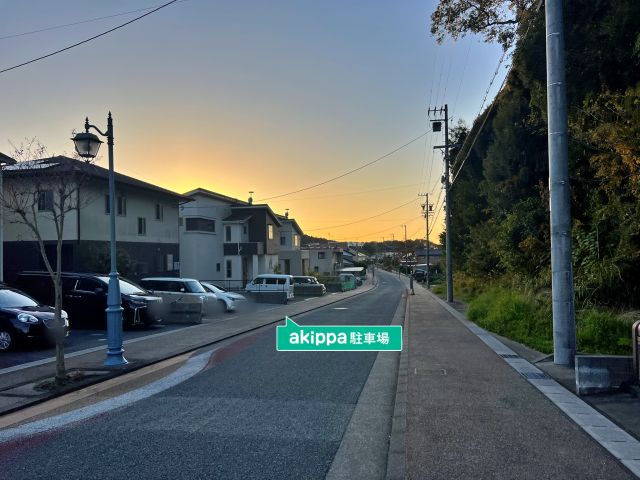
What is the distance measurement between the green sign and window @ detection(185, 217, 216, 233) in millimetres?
24624

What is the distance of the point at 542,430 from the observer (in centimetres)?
545

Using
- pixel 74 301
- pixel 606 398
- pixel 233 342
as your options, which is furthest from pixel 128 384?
pixel 74 301

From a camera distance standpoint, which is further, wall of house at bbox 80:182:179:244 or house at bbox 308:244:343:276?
house at bbox 308:244:343:276

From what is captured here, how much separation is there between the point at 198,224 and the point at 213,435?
112 feet

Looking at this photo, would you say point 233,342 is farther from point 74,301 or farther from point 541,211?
point 541,211

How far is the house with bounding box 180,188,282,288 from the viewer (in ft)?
125

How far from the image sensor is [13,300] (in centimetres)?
1183

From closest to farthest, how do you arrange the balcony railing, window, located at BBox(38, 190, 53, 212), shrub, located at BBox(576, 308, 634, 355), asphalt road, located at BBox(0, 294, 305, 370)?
shrub, located at BBox(576, 308, 634, 355) → asphalt road, located at BBox(0, 294, 305, 370) → window, located at BBox(38, 190, 53, 212) → the balcony railing

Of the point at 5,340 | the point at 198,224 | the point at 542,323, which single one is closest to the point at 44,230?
the point at 5,340

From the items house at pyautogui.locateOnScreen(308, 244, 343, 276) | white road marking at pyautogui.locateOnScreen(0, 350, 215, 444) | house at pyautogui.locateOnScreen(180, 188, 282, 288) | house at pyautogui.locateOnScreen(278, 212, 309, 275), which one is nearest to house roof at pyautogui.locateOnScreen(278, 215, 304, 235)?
house at pyautogui.locateOnScreen(278, 212, 309, 275)

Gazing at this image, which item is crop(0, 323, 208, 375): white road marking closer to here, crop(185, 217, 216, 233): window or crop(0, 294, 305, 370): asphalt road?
crop(0, 294, 305, 370): asphalt road

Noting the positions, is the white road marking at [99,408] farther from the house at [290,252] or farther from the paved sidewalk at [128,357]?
the house at [290,252]

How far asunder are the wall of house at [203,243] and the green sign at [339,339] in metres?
24.1

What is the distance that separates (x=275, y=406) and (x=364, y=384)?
1867 millimetres
